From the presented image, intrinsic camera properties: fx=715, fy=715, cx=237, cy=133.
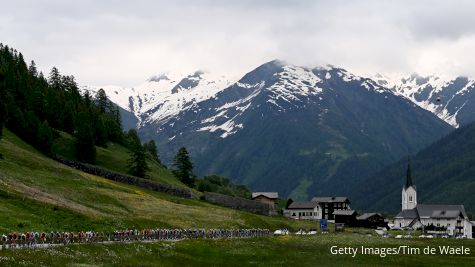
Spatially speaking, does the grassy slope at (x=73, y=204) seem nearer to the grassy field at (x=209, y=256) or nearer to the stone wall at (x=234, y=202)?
the stone wall at (x=234, y=202)

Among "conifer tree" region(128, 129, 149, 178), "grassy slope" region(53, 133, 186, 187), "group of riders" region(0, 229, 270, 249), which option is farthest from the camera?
"conifer tree" region(128, 129, 149, 178)

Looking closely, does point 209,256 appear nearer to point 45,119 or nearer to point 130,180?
point 130,180

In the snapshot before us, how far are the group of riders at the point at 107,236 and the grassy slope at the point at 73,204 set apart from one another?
514 centimetres

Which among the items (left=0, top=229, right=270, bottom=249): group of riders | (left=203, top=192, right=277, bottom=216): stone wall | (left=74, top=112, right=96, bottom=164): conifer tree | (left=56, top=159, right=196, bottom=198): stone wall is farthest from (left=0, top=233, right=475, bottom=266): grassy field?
(left=74, top=112, right=96, bottom=164): conifer tree

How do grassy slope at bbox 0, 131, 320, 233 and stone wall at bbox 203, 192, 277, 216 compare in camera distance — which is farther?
stone wall at bbox 203, 192, 277, 216

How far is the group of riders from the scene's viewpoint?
227 feet

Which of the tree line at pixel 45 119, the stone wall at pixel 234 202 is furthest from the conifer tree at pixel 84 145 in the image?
the stone wall at pixel 234 202

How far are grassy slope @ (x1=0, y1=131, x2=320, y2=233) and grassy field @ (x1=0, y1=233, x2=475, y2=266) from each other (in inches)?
483

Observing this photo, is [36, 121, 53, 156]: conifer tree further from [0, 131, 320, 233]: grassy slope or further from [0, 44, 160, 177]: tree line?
[0, 131, 320, 233]: grassy slope

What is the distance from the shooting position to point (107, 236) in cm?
8475

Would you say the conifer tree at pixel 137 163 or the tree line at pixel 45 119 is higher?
the tree line at pixel 45 119

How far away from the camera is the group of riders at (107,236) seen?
69.1 meters

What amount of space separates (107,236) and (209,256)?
12.6m

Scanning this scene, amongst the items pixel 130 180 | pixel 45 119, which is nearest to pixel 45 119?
pixel 45 119
